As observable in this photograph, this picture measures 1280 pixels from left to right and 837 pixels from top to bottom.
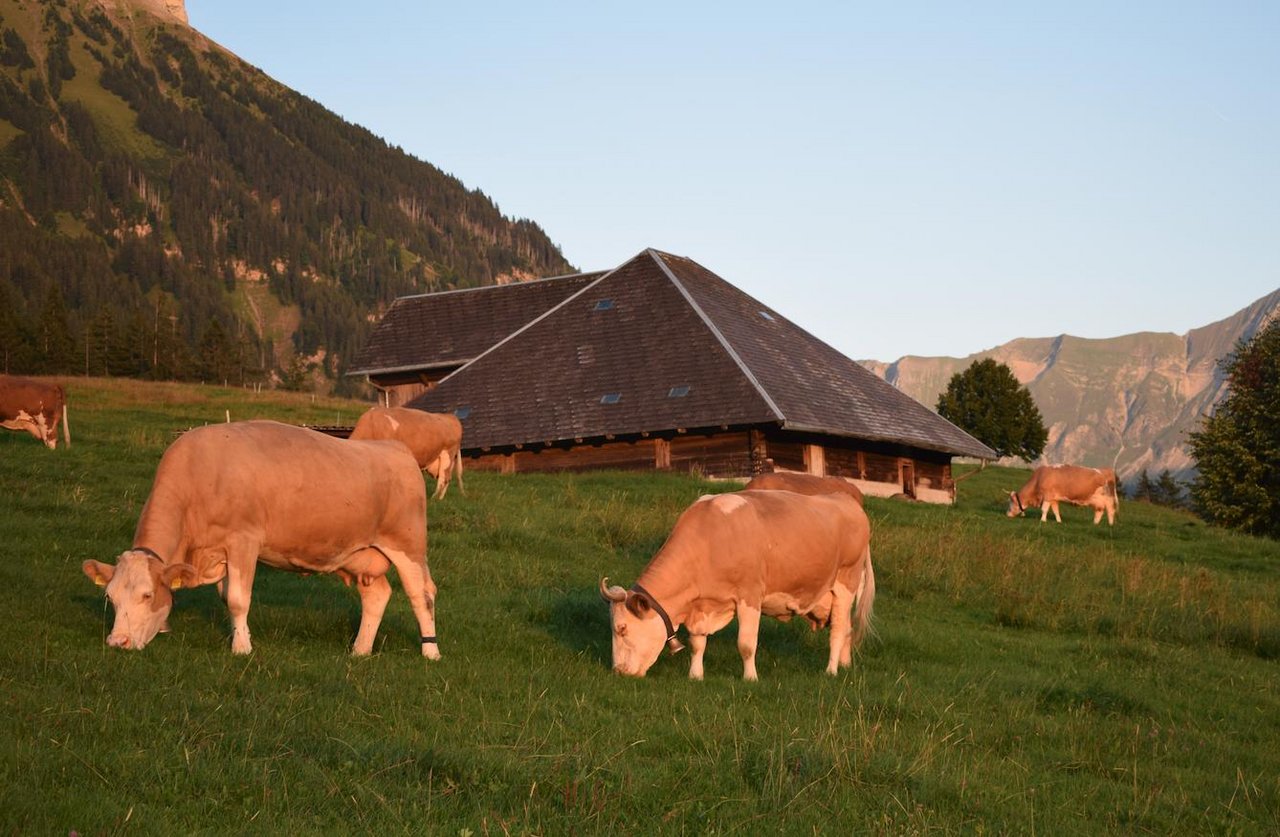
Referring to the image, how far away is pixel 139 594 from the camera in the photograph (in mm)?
8992

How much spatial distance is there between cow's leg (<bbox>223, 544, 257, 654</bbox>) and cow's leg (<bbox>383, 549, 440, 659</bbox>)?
1341 mm

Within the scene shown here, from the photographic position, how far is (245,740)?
22.2 ft

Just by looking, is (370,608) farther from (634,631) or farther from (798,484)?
(798,484)

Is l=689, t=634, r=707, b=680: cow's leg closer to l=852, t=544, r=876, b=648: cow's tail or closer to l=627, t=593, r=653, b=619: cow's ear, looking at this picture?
l=627, t=593, r=653, b=619: cow's ear

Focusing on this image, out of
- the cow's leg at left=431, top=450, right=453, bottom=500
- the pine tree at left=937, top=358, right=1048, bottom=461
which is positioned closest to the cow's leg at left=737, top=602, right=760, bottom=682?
the cow's leg at left=431, top=450, right=453, bottom=500

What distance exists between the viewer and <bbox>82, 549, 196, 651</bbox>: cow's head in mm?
8922

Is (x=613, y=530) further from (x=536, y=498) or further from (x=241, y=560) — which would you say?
(x=241, y=560)

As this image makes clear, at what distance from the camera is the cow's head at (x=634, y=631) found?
1039 cm

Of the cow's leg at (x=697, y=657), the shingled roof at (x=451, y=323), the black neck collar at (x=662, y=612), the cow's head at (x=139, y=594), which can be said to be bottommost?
the cow's leg at (x=697, y=657)

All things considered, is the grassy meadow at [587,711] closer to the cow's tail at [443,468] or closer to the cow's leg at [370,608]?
the cow's leg at [370,608]

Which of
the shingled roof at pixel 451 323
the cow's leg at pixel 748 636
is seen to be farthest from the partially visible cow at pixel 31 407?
the shingled roof at pixel 451 323

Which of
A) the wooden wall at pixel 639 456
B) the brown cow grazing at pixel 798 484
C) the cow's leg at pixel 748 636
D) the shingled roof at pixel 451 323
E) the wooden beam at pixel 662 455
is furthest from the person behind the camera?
the shingled roof at pixel 451 323

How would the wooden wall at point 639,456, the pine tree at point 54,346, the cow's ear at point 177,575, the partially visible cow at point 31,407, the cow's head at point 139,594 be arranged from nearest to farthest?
the cow's head at point 139,594 < the cow's ear at point 177,575 < the partially visible cow at point 31,407 < the wooden wall at point 639,456 < the pine tree at point 54,346

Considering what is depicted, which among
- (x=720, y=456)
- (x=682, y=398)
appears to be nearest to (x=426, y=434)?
(x=682, y=398)
